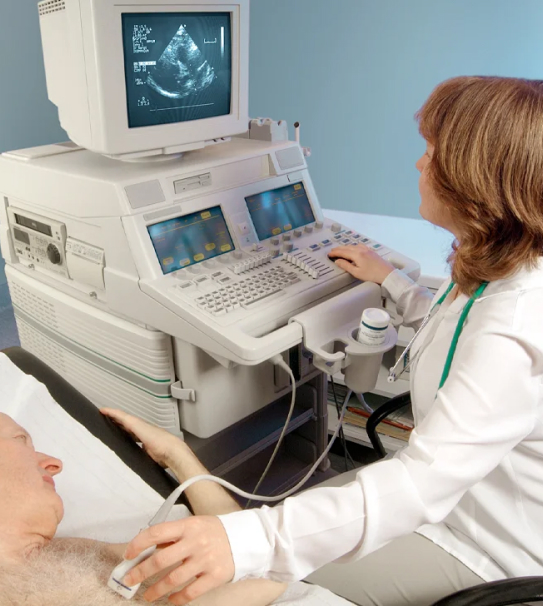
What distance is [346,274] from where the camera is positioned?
1590mm

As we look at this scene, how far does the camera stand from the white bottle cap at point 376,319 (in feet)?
4.46

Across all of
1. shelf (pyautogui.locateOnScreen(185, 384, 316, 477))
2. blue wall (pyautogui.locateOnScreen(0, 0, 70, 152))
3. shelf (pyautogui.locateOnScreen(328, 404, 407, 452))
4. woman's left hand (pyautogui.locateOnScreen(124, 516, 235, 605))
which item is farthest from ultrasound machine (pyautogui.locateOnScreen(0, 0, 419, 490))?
blue wall (pyautogui.locateOnScreen(0, 0, 70, 152))

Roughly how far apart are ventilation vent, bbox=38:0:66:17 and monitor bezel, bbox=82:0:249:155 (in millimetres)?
116

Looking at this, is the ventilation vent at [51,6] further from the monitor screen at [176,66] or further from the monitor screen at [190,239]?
the monitor screen at [190,239]

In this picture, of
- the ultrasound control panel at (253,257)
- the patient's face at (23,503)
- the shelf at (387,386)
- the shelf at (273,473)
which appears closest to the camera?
the patient's face at (23,503)

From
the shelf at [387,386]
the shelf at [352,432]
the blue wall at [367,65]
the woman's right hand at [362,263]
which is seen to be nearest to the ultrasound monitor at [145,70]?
the woman's right hand at [362,263]

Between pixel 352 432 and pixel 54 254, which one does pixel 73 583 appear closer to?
pixel 54 254

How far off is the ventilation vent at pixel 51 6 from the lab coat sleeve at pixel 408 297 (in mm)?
968

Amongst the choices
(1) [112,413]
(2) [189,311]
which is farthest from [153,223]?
(1) [112,413]

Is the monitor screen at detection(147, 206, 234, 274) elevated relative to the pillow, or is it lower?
elevated

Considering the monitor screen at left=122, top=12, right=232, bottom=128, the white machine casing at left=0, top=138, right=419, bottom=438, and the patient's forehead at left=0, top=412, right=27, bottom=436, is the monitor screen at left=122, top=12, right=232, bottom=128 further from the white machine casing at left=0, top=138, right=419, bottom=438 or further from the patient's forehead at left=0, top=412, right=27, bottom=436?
the patient's forehead at left=0, top=412, right=27, bottom=436

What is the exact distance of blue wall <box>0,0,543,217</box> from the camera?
2.08 m

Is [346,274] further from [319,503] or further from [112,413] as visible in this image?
[319,503]

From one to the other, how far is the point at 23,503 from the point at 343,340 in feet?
2.51
